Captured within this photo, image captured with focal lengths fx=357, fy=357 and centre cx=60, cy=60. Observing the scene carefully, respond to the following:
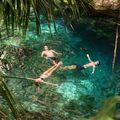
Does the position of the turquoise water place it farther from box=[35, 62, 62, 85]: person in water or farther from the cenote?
box=[35, 62, 62, 85]: person in water

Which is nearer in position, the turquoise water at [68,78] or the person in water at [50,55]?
the turquoise water at [68,78]

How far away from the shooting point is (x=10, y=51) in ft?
29.7

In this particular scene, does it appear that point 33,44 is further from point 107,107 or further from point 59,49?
point 107,107

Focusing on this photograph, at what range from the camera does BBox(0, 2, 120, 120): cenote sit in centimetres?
727

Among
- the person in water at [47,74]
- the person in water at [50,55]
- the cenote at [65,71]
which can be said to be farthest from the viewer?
the person in water at [50,55]

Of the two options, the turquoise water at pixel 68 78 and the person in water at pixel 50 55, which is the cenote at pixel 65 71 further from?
the person in water at pixel 50 55

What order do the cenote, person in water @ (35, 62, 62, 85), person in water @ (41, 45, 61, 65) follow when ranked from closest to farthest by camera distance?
the cenote
person in water @ (35, 62, 62, 85)
person in water @ (41, 45, 61, 65)

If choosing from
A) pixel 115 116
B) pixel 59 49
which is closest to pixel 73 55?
pixel 59 49

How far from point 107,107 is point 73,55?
28.7 feet

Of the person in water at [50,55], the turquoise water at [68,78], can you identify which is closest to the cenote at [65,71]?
the turquoise water at [68,78]

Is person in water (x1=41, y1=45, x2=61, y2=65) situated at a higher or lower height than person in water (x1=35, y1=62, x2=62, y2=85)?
higher

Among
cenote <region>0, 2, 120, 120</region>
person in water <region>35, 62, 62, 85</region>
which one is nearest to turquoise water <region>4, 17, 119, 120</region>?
cenote <region>0, 2, 120, 120</region>

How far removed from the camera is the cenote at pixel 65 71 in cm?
727

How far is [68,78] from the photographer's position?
843 centimetres
